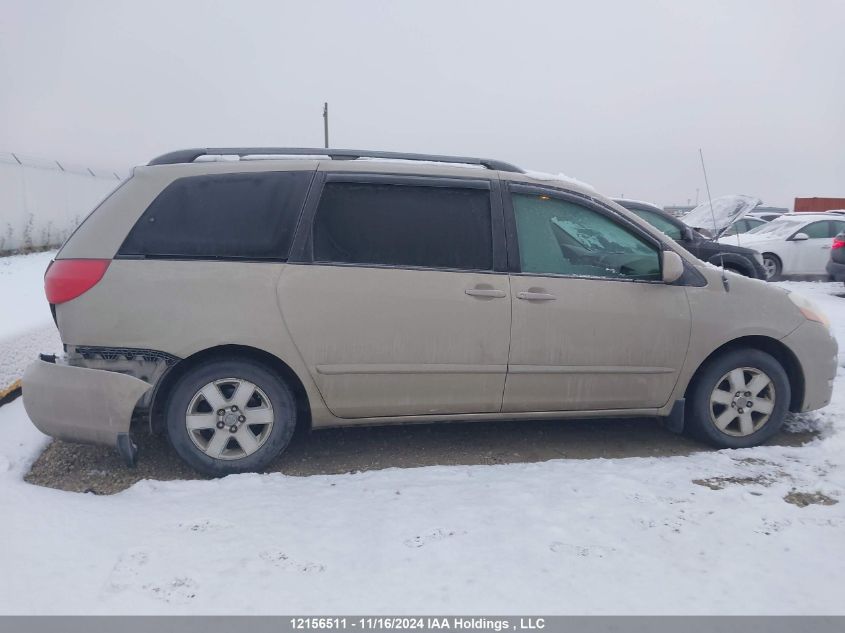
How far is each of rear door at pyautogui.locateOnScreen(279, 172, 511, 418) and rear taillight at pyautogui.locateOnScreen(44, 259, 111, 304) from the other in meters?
0.96

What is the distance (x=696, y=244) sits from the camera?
8828mm

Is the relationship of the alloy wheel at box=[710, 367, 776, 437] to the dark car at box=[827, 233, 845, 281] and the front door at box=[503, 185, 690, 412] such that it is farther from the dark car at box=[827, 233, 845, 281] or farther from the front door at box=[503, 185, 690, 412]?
the dark car at box=[827, 233, 845, 281]

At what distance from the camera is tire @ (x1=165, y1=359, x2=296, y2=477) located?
3512 millimetres

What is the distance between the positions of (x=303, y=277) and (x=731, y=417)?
2751mm

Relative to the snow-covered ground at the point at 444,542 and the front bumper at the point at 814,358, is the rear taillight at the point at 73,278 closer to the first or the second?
the snow-covered ground at the point at 444,542

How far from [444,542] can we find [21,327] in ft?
15.4

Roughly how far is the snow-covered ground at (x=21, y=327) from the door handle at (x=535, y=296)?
3515mm

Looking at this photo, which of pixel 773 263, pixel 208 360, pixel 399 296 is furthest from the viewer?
pixel 773 263

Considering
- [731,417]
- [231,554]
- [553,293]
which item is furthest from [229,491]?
[731,417]

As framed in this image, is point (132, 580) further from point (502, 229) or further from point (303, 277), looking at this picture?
point (502, 229)
